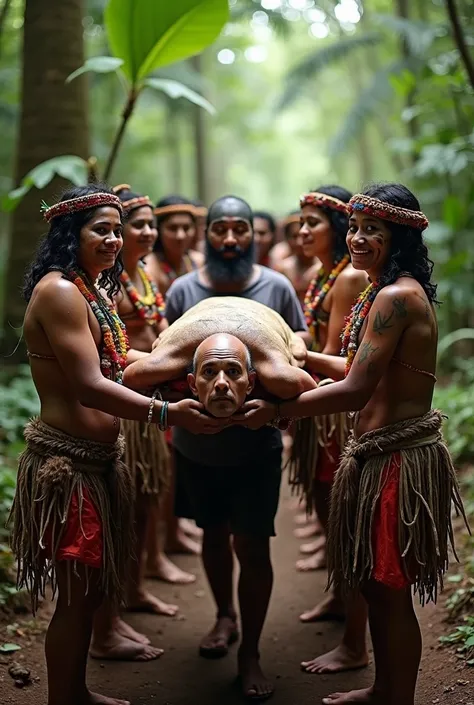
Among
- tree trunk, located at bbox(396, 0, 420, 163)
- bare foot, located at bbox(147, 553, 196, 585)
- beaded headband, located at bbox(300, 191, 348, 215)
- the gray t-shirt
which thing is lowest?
bare foot, located at bbox(147, 553, 196, 585)

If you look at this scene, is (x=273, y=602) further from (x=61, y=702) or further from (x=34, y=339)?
(x=34, y=339)

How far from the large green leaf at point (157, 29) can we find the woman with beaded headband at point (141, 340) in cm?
94

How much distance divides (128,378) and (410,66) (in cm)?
712

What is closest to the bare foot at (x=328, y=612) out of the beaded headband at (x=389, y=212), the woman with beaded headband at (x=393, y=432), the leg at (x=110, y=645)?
the leg at (x=110, y=645)

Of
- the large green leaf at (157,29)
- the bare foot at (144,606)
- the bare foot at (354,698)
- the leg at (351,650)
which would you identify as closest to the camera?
the bare foot at (354,698)

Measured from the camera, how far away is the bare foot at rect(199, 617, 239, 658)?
3.38 m

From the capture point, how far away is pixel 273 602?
13.3 feet

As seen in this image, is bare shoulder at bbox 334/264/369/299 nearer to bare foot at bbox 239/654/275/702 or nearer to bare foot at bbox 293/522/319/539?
bare foot at bbox 239/654/275/702

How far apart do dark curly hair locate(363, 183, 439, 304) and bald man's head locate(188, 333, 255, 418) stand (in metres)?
0.58

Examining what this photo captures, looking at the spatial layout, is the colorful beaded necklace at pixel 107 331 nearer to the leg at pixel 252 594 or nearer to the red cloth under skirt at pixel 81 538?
the red cloth under skirt at pixel 81 538

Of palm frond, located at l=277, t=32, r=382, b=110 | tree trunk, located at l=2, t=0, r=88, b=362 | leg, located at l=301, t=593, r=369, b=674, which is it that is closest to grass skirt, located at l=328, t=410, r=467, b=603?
leg, located at l=301, t=593, r=369, b=674

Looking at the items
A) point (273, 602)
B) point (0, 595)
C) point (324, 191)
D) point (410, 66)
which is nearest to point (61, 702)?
point (0, 595)

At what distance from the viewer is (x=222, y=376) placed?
98.0 inches

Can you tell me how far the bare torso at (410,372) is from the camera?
2533 millimetres
